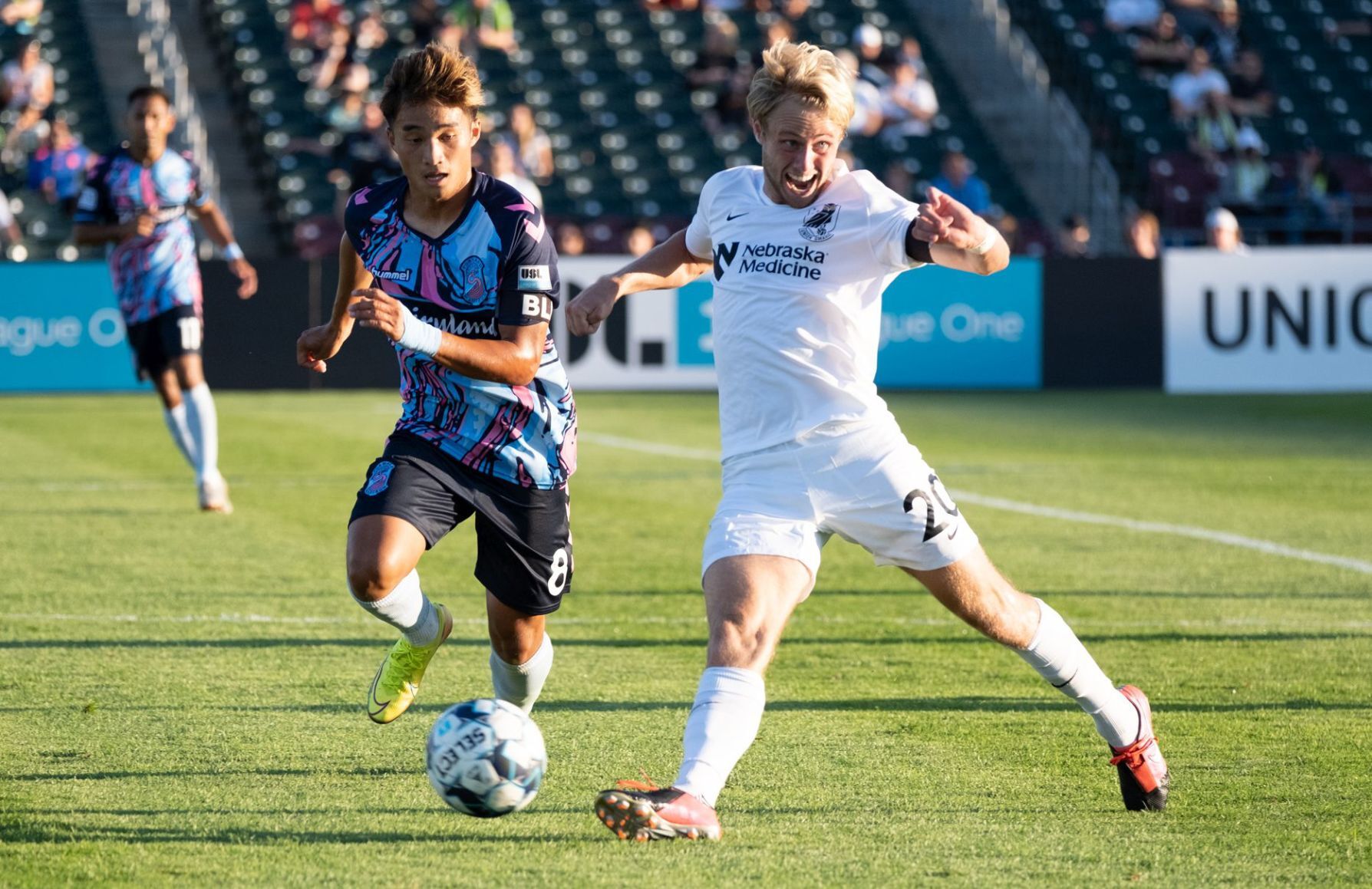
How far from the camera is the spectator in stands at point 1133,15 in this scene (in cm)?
3028

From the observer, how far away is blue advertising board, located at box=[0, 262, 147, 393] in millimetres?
20719

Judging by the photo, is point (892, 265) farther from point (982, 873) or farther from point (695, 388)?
point (695, 388)

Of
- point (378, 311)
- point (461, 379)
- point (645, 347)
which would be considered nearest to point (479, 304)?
point (461, 379)

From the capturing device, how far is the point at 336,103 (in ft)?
85.9

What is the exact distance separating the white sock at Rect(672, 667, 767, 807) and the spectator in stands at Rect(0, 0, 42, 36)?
23.7 m

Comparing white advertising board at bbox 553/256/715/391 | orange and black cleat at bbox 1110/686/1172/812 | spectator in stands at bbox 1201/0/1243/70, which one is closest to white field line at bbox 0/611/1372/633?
orange and black cleat at bbox 1110/686/1172/812

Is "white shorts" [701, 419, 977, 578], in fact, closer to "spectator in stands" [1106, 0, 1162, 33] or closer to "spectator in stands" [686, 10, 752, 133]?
"spectator in stands" [686, 10, 752, 133]

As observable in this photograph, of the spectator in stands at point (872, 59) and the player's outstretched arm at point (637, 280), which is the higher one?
the player's outstretched arm at point (637, 280)

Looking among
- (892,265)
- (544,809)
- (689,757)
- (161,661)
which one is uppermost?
(892,265)

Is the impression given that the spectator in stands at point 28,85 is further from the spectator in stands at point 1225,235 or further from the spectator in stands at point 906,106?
the spectator in stands at point 1225,235

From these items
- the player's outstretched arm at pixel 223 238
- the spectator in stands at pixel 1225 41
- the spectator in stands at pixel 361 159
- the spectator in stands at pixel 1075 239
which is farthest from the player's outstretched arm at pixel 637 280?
the spectator in stands at pixel 1225 41

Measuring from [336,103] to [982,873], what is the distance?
2289 cm

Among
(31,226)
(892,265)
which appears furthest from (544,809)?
(31,226)

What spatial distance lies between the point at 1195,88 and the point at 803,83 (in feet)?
81.2
